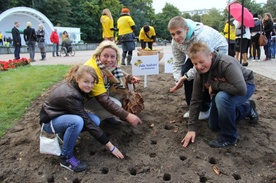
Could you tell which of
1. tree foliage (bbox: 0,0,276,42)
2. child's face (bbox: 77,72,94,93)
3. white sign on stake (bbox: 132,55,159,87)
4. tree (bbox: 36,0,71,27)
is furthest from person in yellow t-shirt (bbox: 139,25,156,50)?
tree (bbox: 36,0,71,27)

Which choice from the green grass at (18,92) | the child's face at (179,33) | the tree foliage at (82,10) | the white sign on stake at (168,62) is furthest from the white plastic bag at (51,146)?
the tree foliage at (82,10)

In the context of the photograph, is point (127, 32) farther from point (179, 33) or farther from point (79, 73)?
point (79, 73)

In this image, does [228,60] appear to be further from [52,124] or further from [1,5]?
[1,5]

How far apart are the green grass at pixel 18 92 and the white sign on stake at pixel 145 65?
6.38ft

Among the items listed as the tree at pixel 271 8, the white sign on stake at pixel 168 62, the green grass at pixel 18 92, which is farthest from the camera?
the tree at pixel 271 8

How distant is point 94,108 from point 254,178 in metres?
1.89

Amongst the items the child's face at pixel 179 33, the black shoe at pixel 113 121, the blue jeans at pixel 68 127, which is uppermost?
the child's face at pixel 179 33

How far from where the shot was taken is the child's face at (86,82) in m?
2.57

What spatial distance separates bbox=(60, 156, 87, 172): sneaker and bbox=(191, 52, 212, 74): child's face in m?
1.52

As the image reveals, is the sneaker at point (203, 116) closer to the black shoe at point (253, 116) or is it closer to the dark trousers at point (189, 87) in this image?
the dark trousers at point (189, 87)

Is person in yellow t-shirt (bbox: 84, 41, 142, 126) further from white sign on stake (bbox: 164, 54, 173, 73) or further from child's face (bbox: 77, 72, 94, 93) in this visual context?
white sign on stake (bbox: 164, 54, 173, 73)

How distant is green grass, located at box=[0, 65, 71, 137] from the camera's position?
154 inches

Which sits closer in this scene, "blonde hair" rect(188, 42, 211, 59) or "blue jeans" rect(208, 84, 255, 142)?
"blonde hair" rect(188, 42, 211, 59)

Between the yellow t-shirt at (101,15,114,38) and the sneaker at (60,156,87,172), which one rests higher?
the yellow t-shirt at (101,15,114,38)
